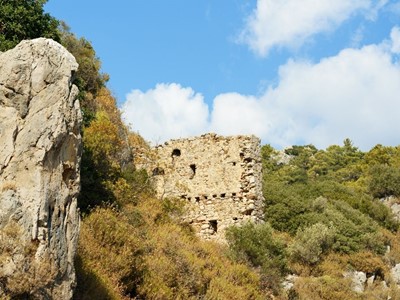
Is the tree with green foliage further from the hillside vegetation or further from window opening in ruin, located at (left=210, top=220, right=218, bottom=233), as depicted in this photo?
window opening in ruin, located at (left=210, top=220, right=218, bottom=233)

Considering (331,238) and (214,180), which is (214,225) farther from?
(331,238)

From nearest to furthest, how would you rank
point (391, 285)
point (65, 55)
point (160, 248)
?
point (65, 55) → point (160, 248) → point (391, 285)

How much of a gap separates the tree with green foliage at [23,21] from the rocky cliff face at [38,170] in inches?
279

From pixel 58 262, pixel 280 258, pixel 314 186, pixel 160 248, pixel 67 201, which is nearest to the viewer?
pixel 58 262

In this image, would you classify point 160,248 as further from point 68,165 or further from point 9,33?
point 9,33

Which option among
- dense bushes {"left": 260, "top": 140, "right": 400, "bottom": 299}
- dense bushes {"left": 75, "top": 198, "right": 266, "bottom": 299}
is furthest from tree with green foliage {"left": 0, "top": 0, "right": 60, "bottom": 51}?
dense bushes {"left": 260, "top": 140, "right": 400, "bottom": 299}

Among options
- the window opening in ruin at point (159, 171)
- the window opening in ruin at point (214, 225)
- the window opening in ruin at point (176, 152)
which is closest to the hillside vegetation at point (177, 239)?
the window opening in ruin at point (159, 171)

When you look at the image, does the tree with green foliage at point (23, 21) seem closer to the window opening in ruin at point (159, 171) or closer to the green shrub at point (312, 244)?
the window opening in ruin at point (159, 171)

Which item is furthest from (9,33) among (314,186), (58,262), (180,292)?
(314,186)

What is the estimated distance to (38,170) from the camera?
7.72m

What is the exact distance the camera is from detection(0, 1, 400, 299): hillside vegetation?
38.5 feet

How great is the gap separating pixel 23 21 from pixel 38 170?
954 cm

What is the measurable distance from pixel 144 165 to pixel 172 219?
125 inches

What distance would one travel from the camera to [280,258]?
17938 mm
